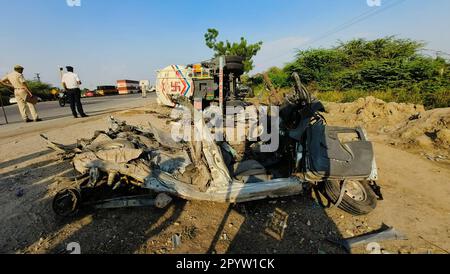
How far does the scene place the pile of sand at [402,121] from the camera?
5469mm

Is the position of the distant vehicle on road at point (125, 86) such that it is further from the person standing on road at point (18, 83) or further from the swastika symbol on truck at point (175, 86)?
Result: the person standing on road at point (18, 83)

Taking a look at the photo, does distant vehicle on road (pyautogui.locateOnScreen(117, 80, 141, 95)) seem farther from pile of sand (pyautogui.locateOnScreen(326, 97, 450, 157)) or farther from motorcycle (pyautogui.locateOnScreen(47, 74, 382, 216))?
motorcycle (pyautogui.locateOnScreen(47, 74, 382, 216))

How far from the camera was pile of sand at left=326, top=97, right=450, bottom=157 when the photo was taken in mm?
5469

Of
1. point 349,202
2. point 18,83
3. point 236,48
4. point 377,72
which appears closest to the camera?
point 349,202

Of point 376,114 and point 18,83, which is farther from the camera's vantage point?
point 376,114

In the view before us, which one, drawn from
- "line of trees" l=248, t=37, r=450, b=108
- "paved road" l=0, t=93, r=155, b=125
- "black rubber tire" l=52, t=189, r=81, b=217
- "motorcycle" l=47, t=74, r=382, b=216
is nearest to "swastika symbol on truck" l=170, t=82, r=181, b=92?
"paved road" l=0, t=93, r=155, b=125

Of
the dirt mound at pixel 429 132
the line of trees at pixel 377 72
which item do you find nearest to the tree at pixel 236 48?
the line of trees at pixel 377 72

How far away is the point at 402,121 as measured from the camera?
24.2 ft

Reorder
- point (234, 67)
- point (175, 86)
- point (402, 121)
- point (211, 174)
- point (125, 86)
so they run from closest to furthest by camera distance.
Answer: point (211, 174) → point (402, 121) → point (234, 67) → point (175, 86) → point (125, 86)

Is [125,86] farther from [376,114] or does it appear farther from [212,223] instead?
[212,223]

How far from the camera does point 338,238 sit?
2422 mm

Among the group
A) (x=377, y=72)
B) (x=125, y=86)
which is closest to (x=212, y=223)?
(x=377, y=72)
